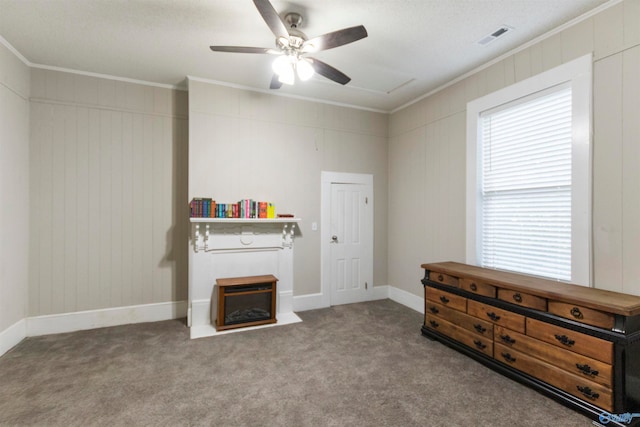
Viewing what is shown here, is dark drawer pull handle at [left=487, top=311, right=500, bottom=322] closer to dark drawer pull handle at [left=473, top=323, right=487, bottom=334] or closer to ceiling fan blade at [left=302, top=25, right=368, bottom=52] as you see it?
dark drawer pull handle at [left=473, top=323, right=487, bottom=334]

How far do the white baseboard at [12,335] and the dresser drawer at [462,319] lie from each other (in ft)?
14.3

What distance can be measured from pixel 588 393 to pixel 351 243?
3.12 meters

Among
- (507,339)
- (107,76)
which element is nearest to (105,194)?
(107,76)

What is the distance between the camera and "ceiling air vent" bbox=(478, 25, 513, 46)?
2727 mm

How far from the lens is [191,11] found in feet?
8.26

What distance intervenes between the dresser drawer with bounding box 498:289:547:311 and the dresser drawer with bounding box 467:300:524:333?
0.11 meters

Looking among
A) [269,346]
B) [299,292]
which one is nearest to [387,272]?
[299,292]

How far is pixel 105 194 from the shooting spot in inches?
147

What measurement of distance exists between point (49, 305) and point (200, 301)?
5.53 ft

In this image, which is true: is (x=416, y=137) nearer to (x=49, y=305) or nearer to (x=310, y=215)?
(x=310, y=215)

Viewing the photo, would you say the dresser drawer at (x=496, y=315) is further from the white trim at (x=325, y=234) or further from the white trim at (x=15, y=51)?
the white trim at (x=15, y=51)

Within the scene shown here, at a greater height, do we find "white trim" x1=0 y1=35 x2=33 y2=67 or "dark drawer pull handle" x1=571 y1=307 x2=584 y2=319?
"white trim" x1=0 y1=35 x2=33 y2=67

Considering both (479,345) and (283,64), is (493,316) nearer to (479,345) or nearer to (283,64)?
(479,345)

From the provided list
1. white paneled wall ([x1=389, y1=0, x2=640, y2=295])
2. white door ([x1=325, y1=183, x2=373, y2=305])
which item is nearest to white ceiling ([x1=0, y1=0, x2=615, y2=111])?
white paneled wall ([x1=389, y1=0, x2=640, y2=295])
